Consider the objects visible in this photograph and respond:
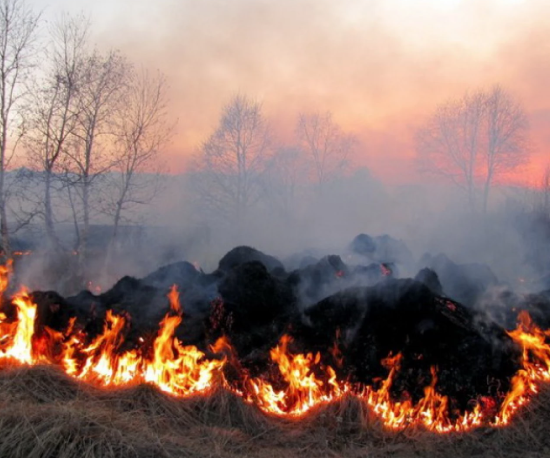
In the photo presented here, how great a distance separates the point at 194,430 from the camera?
15.6ft

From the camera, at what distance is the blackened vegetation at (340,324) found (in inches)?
216

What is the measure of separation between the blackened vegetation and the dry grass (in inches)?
23.8

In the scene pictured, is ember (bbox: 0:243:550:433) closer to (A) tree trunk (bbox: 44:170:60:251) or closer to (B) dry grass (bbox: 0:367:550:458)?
(B) dry grass (bbox: 0:367:550:458)

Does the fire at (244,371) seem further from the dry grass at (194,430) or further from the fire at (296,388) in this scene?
the dry grass at (194,430)

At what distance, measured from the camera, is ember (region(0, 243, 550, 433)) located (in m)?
5.35

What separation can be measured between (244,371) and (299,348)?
30.0 inches

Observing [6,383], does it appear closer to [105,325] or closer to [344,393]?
[105,325]

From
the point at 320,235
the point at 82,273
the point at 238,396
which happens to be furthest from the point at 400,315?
the point at 320,235

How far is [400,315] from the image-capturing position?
5957 mm

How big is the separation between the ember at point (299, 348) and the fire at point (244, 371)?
0.05 feet

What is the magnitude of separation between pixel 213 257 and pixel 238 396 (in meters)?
16.1

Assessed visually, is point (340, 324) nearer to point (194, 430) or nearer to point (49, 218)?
point (194, 430)

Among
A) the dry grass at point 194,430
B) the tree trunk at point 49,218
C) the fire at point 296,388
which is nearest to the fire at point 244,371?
the fire at point 296,388

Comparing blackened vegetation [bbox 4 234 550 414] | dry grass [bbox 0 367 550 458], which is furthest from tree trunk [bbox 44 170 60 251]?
dry grass [bbox 0 367 550 458]
